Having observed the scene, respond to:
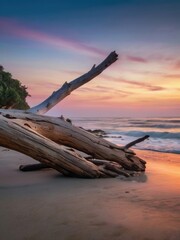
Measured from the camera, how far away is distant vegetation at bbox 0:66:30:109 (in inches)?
587

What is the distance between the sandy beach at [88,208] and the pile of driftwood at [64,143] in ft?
0.98

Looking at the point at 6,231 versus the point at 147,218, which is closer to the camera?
the point at 6,231

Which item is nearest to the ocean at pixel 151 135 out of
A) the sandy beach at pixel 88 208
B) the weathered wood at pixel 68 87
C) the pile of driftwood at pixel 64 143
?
the weathered wood at pixel 68 87

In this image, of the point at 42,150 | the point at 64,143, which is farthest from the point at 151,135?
the point at 42,150

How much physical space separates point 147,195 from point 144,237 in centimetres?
146

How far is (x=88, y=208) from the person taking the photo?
10.4ft

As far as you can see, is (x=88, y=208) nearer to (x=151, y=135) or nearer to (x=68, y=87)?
(x=68, y=87)

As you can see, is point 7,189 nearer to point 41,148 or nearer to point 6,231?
point 41,148

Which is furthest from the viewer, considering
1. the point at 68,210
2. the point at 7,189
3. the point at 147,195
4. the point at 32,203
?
the point at 7,189

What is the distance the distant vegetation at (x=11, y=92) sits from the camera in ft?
48.9

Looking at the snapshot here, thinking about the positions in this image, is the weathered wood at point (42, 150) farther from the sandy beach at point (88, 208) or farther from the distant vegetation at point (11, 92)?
the distant vegetation at point (11, 92)

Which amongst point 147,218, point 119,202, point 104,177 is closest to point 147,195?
point 119,202

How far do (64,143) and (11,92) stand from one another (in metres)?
10.1

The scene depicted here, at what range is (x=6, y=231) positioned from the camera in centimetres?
254
